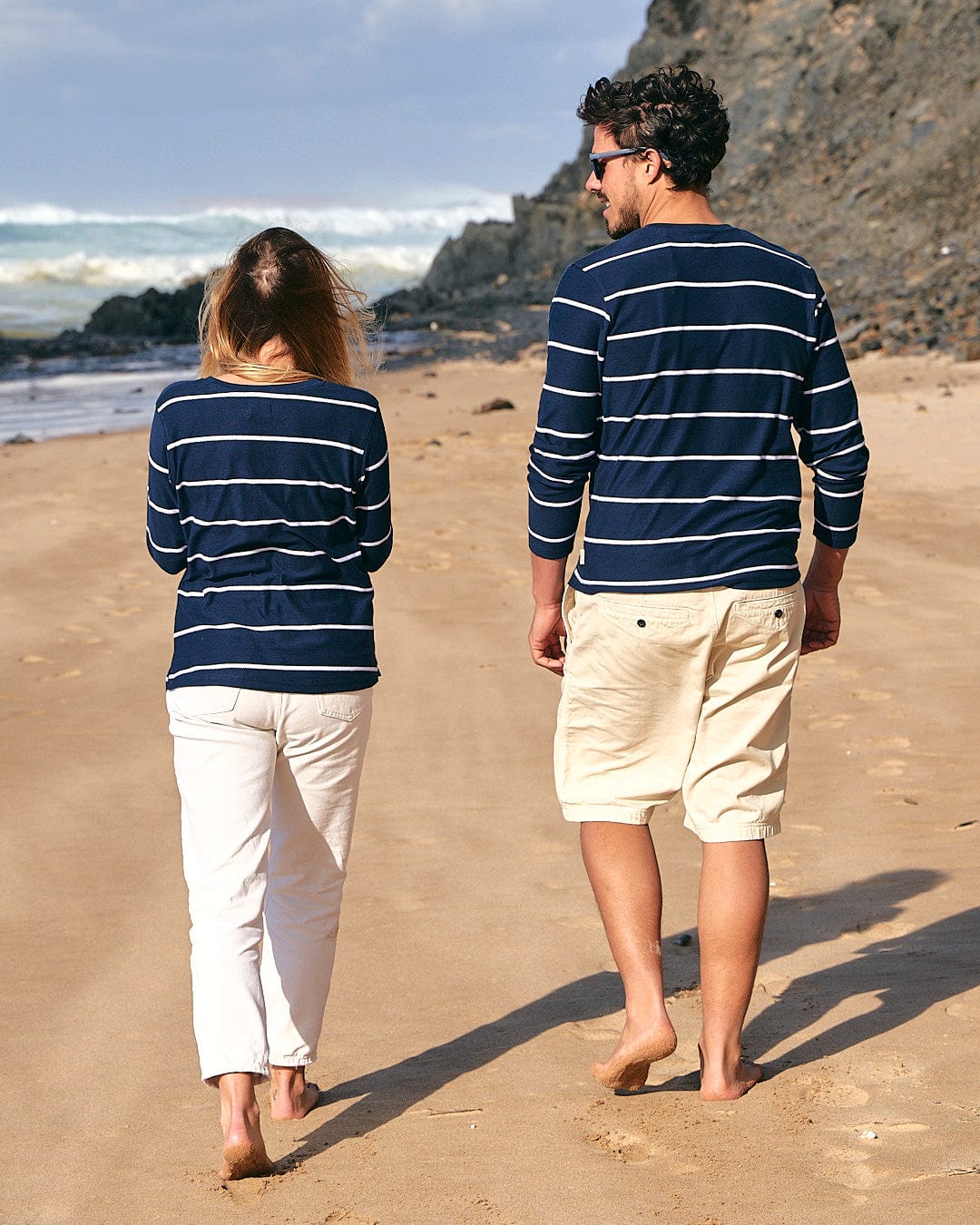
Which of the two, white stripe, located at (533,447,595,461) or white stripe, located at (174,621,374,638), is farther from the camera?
white stripe, located at (533,447,595,461)

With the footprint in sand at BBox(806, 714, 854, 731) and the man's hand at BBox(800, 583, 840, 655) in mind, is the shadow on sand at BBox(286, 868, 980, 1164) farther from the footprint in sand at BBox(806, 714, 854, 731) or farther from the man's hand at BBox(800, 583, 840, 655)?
the footprint in sand at BBox(806, 714, 854, 731)

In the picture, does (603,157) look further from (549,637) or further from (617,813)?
(617,813)

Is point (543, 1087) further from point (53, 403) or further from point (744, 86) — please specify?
point (744, 86)

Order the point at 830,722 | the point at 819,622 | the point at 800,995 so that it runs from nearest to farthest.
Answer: the point at 819,622
the point at 800,995
the point at 830,722

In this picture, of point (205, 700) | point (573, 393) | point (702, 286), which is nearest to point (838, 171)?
point (702, 286)

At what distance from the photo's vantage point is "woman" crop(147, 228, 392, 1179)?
255cm

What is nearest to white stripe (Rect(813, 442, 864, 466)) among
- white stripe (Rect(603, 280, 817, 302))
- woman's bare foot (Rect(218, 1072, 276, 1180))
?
white stripe (Rect(603, 280, 817, 302))

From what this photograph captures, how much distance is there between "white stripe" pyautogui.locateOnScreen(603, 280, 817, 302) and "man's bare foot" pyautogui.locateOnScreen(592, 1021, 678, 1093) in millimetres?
1435

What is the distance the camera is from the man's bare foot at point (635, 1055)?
2.70 m

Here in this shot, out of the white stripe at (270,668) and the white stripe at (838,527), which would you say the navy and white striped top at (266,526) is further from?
the white stripe at (838,527)

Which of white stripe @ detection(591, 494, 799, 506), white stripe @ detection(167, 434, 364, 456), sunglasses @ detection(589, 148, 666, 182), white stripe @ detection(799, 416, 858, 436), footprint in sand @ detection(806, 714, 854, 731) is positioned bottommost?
footprint in sand @ detection(806, 714, 854, 731)

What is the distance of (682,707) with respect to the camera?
2758 millimetres

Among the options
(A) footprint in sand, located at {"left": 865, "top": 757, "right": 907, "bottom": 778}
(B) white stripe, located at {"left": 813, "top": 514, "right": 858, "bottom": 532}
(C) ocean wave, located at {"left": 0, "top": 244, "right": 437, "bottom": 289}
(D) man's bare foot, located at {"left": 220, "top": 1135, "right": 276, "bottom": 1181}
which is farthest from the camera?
(C) ocean wave, located at {"left": 0, "top": 244, "right": 437, "bottom": 289}

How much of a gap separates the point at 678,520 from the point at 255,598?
0.83 metres
